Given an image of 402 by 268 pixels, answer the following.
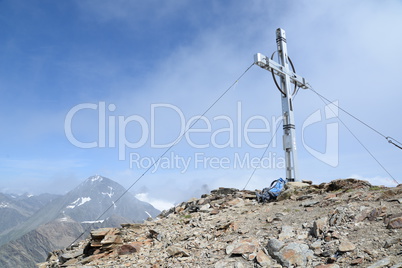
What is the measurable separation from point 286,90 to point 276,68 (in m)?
1.54

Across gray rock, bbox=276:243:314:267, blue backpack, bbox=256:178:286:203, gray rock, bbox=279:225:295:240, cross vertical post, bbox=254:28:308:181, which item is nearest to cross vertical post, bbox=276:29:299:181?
cross vertical post, bbox=254:28:308:181

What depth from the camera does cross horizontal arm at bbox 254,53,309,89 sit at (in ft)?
52.0

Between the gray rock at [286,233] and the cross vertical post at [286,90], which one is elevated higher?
the cross vertical post at [286,90]

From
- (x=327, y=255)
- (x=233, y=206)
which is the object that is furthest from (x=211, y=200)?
(x=327, y=255)

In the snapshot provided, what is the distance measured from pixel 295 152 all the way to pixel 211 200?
573cm

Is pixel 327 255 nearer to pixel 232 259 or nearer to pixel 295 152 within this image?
pixel 232 259

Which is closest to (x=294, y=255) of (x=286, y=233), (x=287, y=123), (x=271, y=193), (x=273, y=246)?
(x=273, y=246)

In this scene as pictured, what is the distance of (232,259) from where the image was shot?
24.9ft

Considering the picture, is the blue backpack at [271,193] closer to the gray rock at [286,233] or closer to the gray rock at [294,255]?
the gray rock at [286,233]

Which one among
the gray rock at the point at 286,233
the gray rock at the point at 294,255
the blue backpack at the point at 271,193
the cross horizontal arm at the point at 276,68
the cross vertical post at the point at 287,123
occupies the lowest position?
the gray rock at the point at 294,255

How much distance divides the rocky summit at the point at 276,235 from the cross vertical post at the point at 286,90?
8.27 feet

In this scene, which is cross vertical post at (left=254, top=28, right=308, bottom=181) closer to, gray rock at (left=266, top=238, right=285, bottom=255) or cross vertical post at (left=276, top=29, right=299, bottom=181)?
cross vertical post at (left=276, top=29, right=299, bottom=181)

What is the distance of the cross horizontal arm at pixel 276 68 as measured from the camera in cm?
1586

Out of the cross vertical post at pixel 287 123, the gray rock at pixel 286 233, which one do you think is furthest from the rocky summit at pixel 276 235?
the cross vertical post at pixel 287 123
